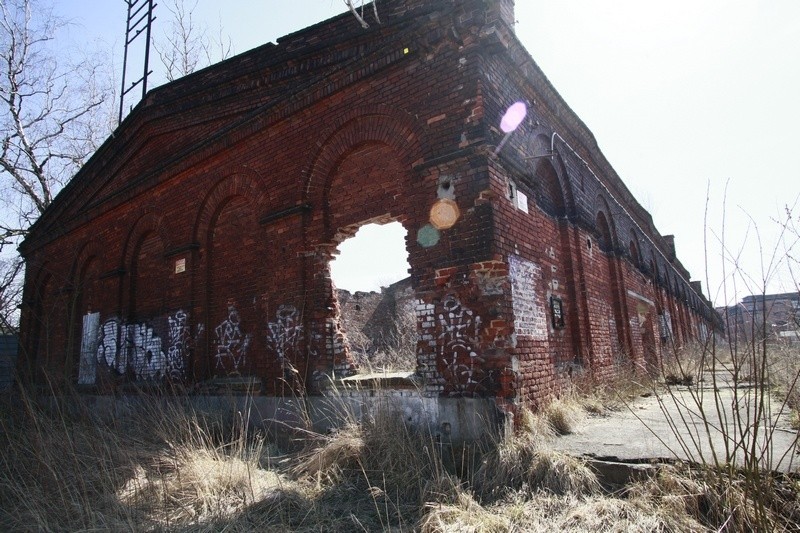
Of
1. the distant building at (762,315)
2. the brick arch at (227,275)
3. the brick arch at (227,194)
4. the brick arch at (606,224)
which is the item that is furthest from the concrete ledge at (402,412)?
the brick arch at (606,224)

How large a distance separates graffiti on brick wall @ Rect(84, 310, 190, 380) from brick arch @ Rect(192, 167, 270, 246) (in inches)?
66.2

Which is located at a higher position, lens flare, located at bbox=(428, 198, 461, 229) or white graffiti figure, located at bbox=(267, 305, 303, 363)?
lens flare, located at bbox=(428, 198, 461, 229)

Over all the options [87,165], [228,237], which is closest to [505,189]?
[228,237]

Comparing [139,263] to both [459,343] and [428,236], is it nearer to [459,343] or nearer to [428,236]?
[428,236]

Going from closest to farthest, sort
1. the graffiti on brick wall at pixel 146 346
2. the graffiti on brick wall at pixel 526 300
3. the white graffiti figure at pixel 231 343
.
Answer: the graffiti on brick wall at pixel 526 300 → the white graffiti figure at pixel 231 343 → the graffiti on brick wall at pixel 146 346

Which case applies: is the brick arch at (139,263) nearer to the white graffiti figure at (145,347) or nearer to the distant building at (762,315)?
the white graffiti figure at (145,347)

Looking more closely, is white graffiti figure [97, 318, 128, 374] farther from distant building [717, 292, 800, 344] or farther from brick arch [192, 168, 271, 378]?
distant building [717, 292, 800, 344]

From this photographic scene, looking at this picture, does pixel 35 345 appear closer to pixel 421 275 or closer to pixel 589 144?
pixel 421 275

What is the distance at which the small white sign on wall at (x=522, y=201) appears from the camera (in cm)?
646

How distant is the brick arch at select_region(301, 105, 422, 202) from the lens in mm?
6395

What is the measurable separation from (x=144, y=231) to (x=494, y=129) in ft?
26.8

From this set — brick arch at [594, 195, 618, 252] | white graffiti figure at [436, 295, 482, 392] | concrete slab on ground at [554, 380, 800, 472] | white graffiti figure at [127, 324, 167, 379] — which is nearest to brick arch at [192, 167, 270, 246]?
white graffiti figure at [127, 324, 167, 379]

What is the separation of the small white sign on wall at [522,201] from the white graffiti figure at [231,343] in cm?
481

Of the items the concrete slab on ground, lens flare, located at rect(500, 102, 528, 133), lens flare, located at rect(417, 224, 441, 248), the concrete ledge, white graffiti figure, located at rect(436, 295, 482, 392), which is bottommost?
the concrete slab on ground
